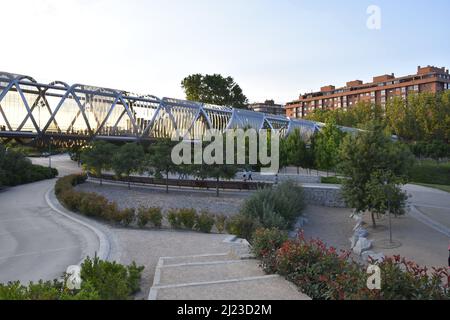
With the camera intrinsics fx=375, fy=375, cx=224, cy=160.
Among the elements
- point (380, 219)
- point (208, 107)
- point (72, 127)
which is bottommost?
point (380, 219)

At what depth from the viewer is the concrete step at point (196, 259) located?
9898 mm

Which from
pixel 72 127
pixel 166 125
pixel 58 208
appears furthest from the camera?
pixel 166 125


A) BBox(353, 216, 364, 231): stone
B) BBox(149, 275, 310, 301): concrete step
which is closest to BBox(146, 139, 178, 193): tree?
BBox(353, 216, 364, 231): stone

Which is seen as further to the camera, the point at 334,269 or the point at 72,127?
the point at 72,127

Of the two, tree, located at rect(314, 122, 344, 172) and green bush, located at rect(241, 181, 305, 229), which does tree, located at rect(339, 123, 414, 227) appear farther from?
tree, located at rect(314, 122, 344, 172)

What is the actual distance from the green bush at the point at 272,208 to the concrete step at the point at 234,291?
26.0ft

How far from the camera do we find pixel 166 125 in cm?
6191

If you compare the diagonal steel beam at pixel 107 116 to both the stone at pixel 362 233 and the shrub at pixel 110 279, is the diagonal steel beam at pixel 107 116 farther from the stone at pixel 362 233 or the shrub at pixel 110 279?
the shrub at pixel 110 279

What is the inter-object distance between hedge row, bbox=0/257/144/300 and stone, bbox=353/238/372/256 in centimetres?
1046

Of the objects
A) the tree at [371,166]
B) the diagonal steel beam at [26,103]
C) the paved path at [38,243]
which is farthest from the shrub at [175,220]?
the diagonal steel beam at [26,103]

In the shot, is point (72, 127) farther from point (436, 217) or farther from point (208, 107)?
point (436, 217)

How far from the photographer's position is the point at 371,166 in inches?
778
